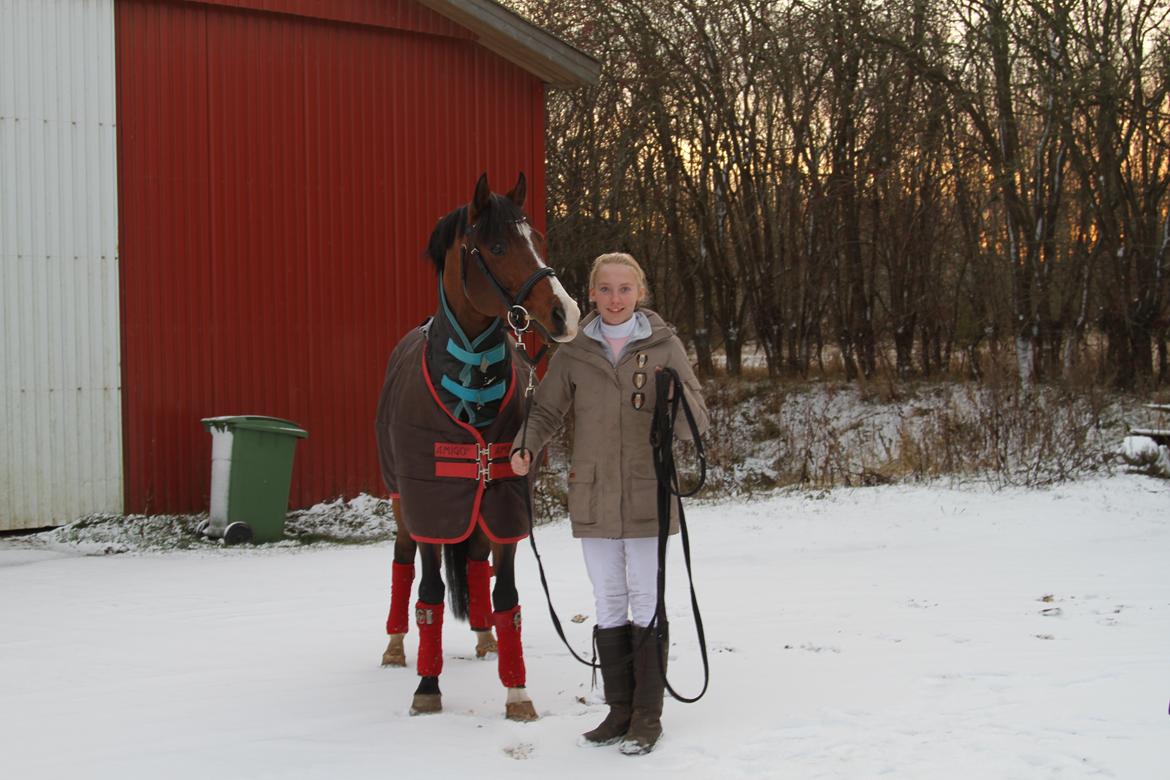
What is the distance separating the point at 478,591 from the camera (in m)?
4.80

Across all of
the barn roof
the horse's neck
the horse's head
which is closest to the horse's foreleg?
the horse's neck

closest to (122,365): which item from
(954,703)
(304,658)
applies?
(304,658)

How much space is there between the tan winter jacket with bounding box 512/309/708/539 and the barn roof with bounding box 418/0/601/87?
23.6 feet

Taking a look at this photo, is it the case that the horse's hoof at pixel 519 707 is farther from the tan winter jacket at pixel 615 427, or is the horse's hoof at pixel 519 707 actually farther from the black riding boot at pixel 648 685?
the tan winter jacket at pixel 615 427

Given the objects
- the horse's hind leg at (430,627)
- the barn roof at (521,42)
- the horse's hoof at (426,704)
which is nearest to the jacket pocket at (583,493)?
the horse's hind leg at (430,627)

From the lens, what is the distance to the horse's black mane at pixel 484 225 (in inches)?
157

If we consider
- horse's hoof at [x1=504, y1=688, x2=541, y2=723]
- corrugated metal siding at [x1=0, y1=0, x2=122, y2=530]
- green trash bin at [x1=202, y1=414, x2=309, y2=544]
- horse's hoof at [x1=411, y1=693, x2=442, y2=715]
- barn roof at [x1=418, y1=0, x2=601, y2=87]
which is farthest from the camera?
barn roof at [x1=418, y1=0, x2=601, y2=87]

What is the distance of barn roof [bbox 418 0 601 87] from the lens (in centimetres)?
1045

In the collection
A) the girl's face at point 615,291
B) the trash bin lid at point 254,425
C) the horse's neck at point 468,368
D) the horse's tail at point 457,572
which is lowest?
the horse's tail at point 457,572

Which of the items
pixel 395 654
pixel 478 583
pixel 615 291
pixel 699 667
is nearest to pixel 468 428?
pixel 615 291

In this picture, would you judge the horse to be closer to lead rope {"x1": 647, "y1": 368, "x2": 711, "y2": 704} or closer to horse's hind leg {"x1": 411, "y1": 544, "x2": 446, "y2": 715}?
horse's hind leg {"x1": 411, "y1": 544, "x2": 446, "y2": 715}

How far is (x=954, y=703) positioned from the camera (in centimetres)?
401

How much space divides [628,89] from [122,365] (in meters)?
11.0

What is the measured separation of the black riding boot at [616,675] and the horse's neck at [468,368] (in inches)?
37.3
